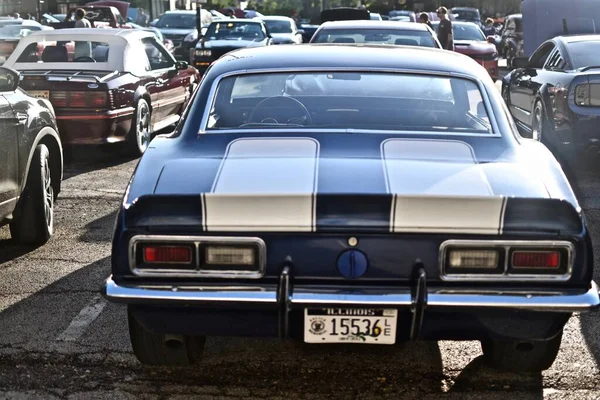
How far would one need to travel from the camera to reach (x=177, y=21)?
29.5m

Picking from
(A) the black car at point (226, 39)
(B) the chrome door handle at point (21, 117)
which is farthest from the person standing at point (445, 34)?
(B) the chrome door handle at point (21, 117)

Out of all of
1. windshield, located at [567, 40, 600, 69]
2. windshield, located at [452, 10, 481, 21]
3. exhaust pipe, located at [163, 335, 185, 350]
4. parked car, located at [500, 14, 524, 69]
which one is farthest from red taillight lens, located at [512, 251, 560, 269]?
windshield, located at [452, 10, 481, 21]

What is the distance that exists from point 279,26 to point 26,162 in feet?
68.6

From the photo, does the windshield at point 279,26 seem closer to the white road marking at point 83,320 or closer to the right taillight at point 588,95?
the right taillight at point 588,95

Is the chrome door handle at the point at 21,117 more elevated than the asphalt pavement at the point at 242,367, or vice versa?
the chrome door handle at the point at 21,117

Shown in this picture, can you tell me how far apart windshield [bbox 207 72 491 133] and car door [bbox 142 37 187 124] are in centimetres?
641

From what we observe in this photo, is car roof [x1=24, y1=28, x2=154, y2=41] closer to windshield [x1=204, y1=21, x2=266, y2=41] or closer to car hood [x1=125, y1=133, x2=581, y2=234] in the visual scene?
car hood [x1=125, y1=133, x2=581, y2=234]

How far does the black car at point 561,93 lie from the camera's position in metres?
9.30

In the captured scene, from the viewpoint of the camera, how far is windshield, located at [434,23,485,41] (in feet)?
68.7

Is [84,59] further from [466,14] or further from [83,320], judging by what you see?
[466,14]

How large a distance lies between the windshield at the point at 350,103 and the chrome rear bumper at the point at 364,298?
1074 mm

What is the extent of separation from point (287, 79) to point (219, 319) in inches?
63.8

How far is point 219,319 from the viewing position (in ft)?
12.1

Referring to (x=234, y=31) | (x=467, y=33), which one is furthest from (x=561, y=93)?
(x=234, y=31)
